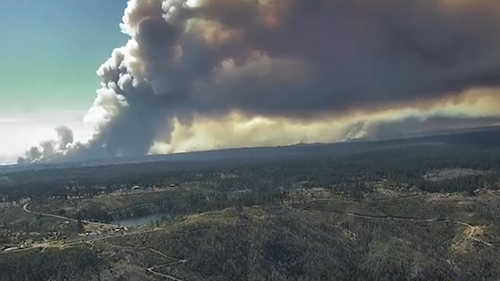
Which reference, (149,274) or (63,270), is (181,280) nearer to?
(149,274)

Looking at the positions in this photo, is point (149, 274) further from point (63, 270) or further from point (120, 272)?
point (63, 270)

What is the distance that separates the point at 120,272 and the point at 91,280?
1041 centimetres

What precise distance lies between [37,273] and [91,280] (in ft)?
67.0

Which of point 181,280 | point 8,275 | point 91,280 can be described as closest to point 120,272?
point 91,280

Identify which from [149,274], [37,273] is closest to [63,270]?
[37,273]

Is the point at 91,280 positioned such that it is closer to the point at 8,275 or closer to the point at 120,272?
the point at 120,272

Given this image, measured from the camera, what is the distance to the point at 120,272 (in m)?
200

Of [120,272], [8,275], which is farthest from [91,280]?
[8,275]

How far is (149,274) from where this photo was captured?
199 m

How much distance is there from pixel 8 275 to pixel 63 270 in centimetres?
1972

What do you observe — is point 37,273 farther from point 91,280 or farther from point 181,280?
point 181,280

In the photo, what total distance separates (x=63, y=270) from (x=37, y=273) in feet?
29.7

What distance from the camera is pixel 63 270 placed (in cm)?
19950

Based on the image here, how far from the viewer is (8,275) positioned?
198500 millimetres
